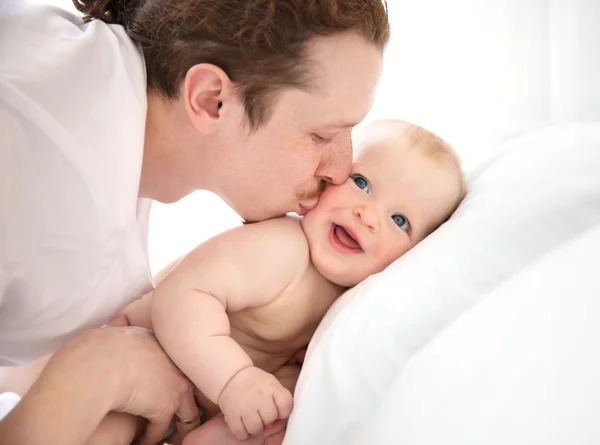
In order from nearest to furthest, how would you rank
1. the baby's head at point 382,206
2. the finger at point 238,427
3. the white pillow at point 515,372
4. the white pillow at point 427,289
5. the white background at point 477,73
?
the white pillow at point 515,372 → the white pillow at point 427,289 → the finger at point 238,427 → the baby's head at point 382,206 → the white background at point 477,73

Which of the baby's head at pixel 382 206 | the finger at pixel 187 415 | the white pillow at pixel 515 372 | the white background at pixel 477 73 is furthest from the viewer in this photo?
the white background at pixel 477 73

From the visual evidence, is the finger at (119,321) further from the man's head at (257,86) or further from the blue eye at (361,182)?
the blue eye at (361,182)

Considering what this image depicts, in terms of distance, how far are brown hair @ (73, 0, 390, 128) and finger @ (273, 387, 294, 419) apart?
0.50 meters

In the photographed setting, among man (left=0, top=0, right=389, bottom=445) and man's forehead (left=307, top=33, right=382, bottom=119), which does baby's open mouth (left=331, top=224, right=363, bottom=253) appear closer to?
man (left=0, top=0, right=389, bottom=445)

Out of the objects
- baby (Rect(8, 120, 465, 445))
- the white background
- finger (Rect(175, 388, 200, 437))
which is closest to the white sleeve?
baby (Rect(8, 120, 465, 445))

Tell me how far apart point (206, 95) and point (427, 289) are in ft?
1.75

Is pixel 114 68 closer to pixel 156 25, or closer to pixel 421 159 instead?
pixel 156 25

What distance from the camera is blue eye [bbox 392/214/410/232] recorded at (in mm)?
1205

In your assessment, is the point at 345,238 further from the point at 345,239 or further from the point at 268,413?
the point at 268,413

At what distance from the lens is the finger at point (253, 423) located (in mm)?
916

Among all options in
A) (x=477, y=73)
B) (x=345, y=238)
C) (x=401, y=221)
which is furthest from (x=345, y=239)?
(x=477, y=73)

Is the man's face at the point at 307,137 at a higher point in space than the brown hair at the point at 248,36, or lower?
lower

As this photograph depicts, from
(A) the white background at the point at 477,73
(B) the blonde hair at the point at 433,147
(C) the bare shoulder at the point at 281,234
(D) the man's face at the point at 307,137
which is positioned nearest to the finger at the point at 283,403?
(C) the bare shoulder at the point at 281,234

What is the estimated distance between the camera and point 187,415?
3.51 feet
